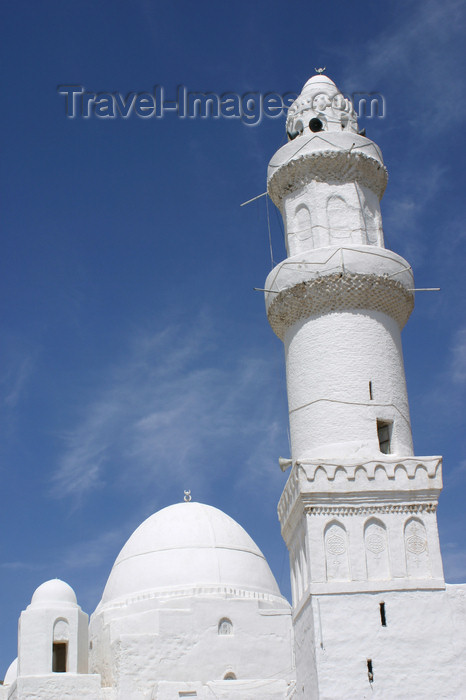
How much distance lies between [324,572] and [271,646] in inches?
380

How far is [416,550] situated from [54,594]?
13065 millimetres

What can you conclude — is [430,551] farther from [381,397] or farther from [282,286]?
[282,286]

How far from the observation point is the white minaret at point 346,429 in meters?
12.5

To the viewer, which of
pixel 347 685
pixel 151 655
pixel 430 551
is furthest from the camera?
pixel 151 655

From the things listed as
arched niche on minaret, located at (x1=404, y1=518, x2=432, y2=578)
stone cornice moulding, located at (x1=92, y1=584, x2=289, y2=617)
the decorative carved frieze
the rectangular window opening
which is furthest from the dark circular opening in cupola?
stone cornice moulding, located at (x1=92, y1=584, x2=289, y2=617)

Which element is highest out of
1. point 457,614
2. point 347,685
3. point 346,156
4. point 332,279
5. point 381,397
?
point 346,156

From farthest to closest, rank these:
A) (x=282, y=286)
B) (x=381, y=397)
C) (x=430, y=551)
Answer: (x=282, y=286) → (x=381, y=397) → (x=430, y=551)

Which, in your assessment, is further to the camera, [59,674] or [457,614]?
[59,674]

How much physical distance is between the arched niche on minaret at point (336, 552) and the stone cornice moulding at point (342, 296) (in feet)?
12.5

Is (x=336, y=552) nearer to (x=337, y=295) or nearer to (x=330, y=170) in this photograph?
(x=337, y=295)

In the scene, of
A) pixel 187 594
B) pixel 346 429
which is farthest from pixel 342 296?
pixel 187 594

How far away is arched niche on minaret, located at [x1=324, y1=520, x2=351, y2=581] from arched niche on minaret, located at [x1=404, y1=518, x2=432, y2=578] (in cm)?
92

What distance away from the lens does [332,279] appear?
1489cm

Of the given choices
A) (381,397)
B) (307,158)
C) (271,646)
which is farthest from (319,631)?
(271,646)
